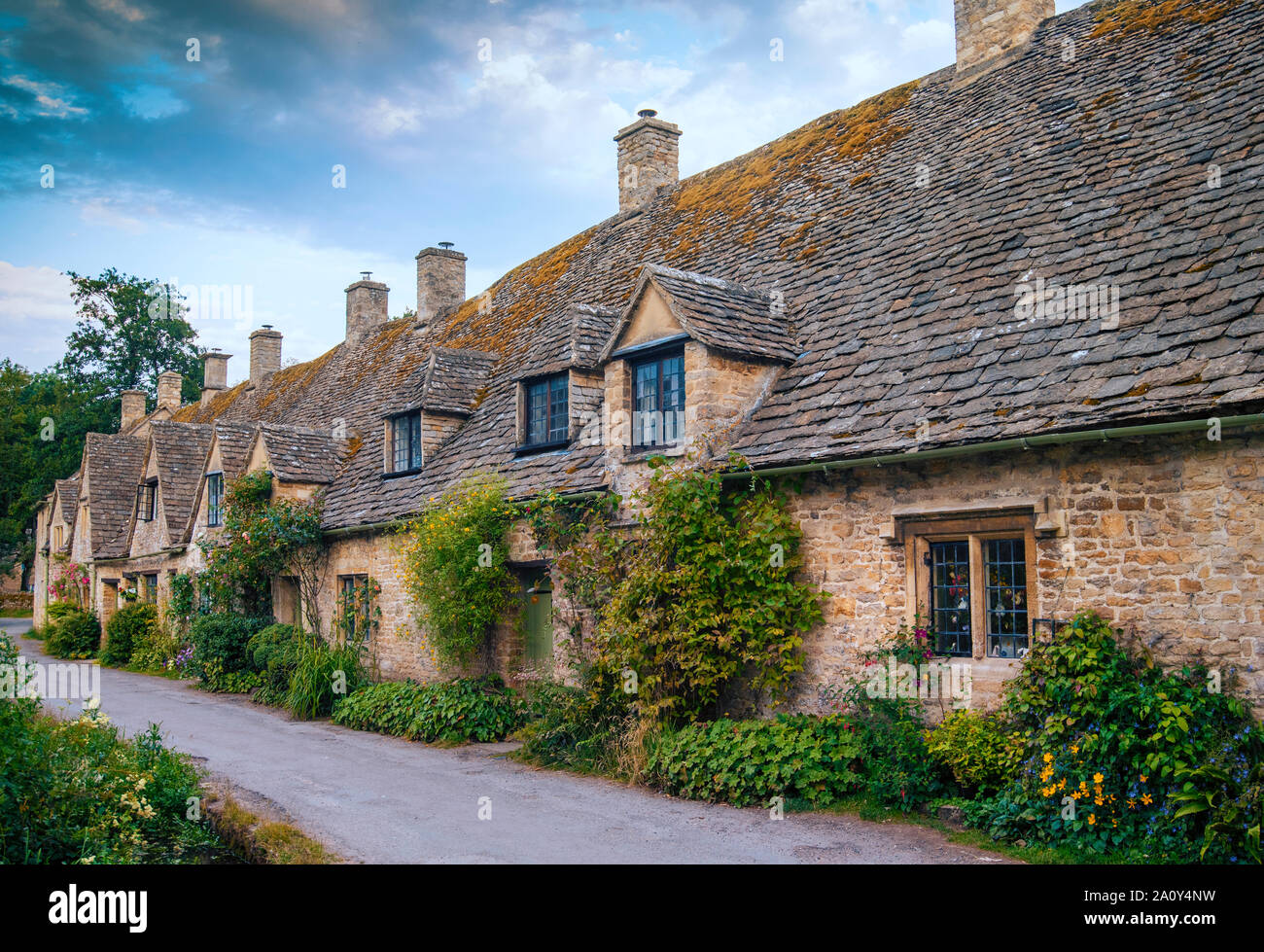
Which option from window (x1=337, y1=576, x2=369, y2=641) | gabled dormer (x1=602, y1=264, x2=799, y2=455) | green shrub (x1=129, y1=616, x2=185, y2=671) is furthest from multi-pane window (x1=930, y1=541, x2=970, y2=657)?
green shrub (x1=129, y1=616, x2=185, y2=671)

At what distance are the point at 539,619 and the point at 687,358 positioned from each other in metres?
5.18

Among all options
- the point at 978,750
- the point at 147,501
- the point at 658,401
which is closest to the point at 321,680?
the point at 658,401

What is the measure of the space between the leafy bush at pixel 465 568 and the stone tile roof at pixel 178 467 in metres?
13.9

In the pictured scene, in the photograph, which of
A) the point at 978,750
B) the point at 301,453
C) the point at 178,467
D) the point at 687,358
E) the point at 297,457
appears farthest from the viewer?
the point at 178,467

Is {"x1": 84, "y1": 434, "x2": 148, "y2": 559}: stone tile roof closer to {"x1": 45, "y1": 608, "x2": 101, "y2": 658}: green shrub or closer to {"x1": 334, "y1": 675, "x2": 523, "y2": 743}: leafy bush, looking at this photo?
{"x1": 45, "y1": 608, "x2": 101, "y2": 658}: green shrub

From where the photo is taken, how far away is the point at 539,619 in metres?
15.1

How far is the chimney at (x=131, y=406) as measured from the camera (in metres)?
47.7

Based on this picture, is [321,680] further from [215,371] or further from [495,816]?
[215,371]

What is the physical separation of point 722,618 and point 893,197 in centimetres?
652

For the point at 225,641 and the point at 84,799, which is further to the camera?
the point at 225,641

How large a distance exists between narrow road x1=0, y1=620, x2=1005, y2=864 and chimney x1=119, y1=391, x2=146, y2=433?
37.8 meters

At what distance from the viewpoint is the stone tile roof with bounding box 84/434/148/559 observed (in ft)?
106

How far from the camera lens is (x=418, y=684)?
15641 mm
